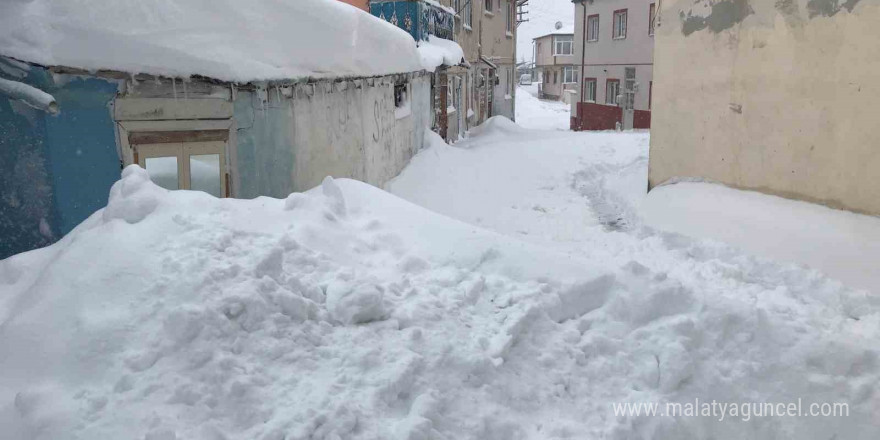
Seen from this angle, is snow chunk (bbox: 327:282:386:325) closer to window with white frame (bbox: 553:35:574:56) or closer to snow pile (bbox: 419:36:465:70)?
snow pile (bbox: 419:36:465:70)

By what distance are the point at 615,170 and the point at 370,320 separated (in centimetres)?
1202

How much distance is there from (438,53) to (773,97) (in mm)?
8941

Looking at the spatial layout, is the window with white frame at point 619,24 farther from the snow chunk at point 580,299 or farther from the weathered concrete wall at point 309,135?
the snow chunk at point 580,299

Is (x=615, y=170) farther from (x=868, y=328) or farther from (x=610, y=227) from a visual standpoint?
(x=868, y=328)

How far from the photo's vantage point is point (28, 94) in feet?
19.0

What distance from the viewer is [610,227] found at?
9.79 metres

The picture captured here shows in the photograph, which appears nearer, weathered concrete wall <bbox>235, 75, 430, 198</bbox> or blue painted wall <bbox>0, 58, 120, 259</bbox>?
blue painted wall <bbox>0, 58, 120, 259</bbox>

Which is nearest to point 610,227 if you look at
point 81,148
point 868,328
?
point 868,328

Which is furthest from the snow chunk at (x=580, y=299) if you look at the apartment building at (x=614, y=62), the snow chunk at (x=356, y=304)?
the apartment building at (x=614, y=62)

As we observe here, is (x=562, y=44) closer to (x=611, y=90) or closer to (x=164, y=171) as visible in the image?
(x=611, y=90)

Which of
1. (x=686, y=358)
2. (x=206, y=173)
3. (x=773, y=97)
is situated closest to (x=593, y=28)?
(x=773, y=97)

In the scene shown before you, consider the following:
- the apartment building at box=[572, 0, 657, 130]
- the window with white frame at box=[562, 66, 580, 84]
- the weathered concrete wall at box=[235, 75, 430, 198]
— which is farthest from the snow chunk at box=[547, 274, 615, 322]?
the window with white frame at box=[562, 66, 580, 84]

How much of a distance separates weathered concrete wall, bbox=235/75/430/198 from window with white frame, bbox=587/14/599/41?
58.4 feet

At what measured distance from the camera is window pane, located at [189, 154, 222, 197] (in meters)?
7.30
